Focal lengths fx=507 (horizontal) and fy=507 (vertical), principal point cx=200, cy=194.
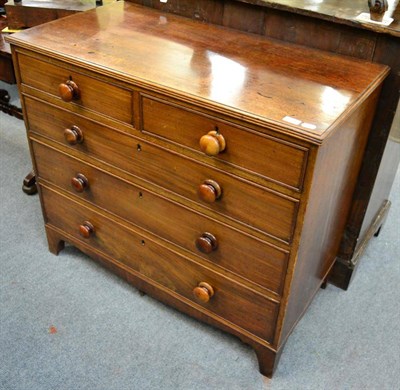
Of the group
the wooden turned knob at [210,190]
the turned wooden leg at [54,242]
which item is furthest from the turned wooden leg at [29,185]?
the wooden turned knob at [210,190]

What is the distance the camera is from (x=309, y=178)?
1.21 meters

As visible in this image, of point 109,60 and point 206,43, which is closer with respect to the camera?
point 109,60

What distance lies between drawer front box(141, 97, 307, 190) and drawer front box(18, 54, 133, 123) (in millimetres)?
79

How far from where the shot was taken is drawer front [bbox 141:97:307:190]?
3.99ft

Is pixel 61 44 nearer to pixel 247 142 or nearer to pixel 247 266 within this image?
pixel 247 142

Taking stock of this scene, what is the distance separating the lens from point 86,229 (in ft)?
6.08

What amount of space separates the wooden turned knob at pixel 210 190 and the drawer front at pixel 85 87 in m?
0.30

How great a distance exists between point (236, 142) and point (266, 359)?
755 millimetres

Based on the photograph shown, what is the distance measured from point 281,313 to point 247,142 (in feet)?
1.80

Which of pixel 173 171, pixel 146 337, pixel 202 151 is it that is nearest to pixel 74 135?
pixel 173 171

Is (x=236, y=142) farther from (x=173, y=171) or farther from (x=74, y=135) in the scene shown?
(x=74, y=135)

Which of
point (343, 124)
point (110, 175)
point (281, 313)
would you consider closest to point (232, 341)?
point (281, 313)

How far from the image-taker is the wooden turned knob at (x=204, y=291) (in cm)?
161

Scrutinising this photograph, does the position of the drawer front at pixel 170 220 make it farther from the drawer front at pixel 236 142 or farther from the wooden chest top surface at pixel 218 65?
→ the wooden chest top surface at pixel 218 65
